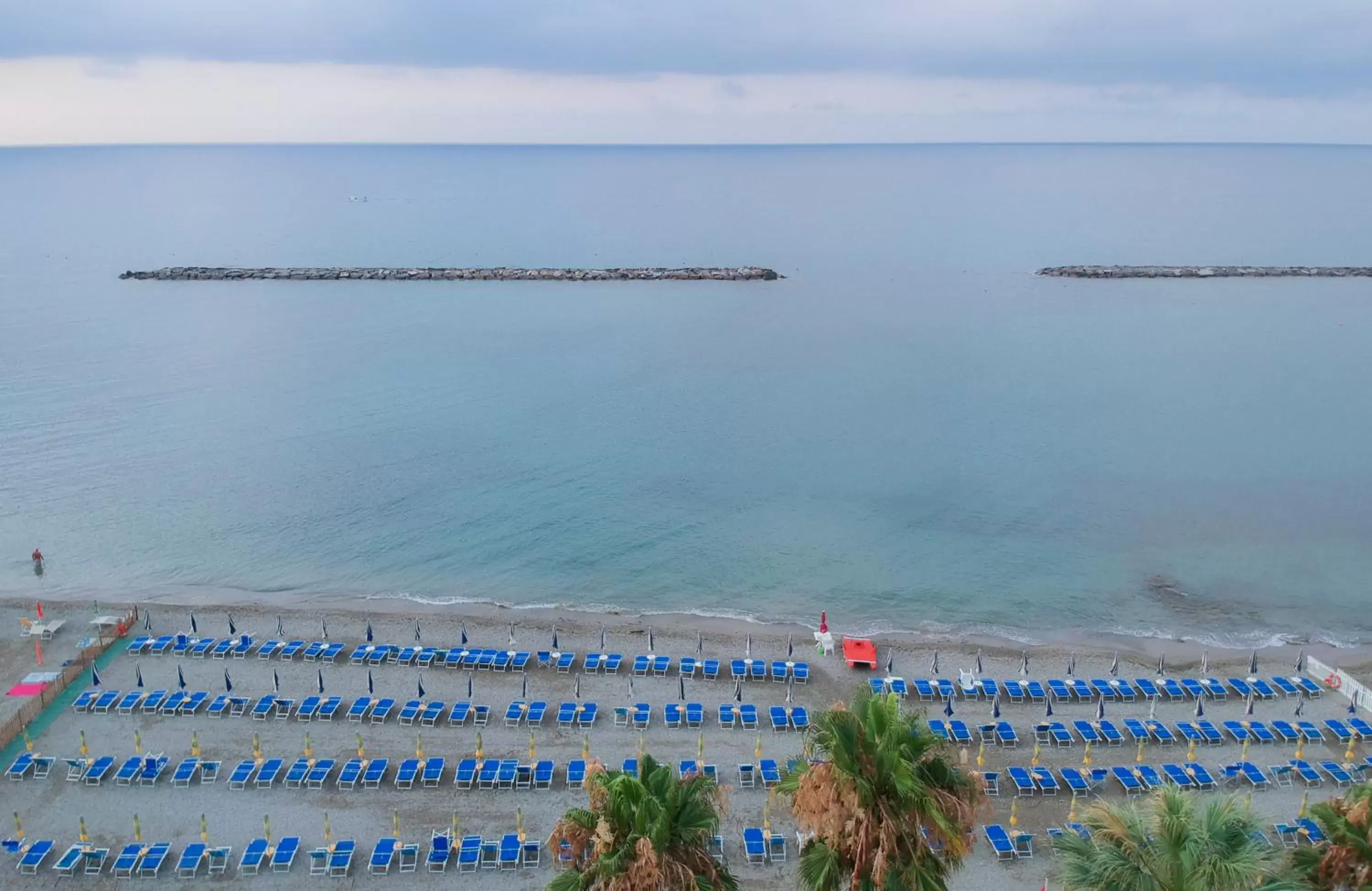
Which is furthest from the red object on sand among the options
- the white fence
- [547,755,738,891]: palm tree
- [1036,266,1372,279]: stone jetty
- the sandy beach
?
[1036,266,1372,279]: stone jetty

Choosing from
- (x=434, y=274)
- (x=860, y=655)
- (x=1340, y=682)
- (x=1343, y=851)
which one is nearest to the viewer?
(x=1343, y=851)

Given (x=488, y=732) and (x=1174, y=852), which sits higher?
(x=488, y=732)

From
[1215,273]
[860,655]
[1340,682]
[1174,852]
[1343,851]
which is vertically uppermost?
[1215,273]

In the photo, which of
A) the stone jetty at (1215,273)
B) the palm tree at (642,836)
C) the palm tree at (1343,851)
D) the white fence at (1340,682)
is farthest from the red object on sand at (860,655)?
the stone jetty at (1215,273)

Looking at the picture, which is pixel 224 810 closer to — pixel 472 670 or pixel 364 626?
pixel 472 670

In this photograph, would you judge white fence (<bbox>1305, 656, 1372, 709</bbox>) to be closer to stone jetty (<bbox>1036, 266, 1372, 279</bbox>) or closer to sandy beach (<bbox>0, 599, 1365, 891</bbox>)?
sandy beach (<bbox>0, 599, 1365, 891</bbox>)

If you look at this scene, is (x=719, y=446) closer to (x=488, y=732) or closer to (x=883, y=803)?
(x=488, y=732)

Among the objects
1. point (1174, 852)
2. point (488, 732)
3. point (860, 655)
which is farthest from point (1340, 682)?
point (488, 732)

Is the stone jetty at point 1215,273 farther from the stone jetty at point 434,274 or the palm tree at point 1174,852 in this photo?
the palm tree at point 1174,852
